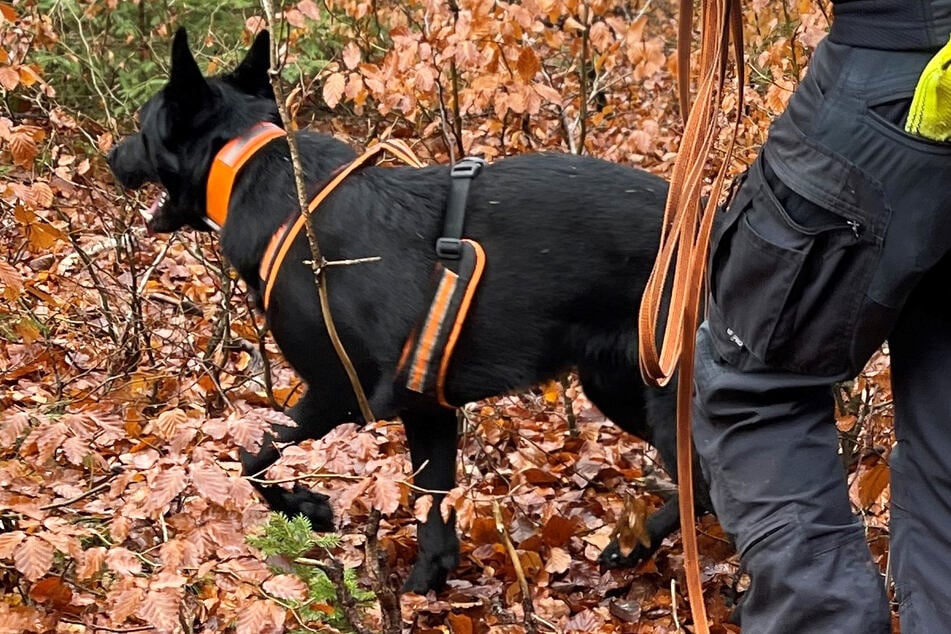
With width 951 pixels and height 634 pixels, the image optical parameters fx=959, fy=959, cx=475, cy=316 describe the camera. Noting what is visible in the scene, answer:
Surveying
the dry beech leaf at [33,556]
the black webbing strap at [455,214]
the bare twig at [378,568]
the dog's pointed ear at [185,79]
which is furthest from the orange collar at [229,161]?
the dry beech leaf at [33,556]

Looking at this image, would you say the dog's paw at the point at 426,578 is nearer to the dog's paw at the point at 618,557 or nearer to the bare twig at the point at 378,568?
the dog's paw at the point at 618,557

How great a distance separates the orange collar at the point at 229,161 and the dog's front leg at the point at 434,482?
1.00m

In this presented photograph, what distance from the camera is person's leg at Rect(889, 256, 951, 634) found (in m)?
1.84

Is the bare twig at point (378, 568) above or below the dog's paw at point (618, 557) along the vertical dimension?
above

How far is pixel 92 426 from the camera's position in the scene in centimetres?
234

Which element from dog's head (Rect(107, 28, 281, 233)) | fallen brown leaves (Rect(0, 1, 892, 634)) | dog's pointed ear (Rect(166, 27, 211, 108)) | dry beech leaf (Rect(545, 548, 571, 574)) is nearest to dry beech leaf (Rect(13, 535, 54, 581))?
fallen brown leaves (Rect(0, 1, 892, 634))

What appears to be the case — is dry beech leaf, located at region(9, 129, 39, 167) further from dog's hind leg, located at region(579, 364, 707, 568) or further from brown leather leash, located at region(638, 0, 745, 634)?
brown leather leash, located at region(638, 0, 745, 634)

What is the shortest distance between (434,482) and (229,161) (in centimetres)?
139

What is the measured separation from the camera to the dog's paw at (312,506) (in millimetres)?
3432

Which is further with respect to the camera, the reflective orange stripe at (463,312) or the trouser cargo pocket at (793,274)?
the reflective orange stripe at (463,312)

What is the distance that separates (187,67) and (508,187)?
1226 millimetres

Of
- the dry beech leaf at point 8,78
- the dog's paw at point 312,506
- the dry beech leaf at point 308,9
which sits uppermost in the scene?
the dry beech leaf at point 308,9

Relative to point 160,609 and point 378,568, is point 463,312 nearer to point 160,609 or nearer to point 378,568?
point 378,568

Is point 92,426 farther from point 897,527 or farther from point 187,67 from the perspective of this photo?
point 897,527
